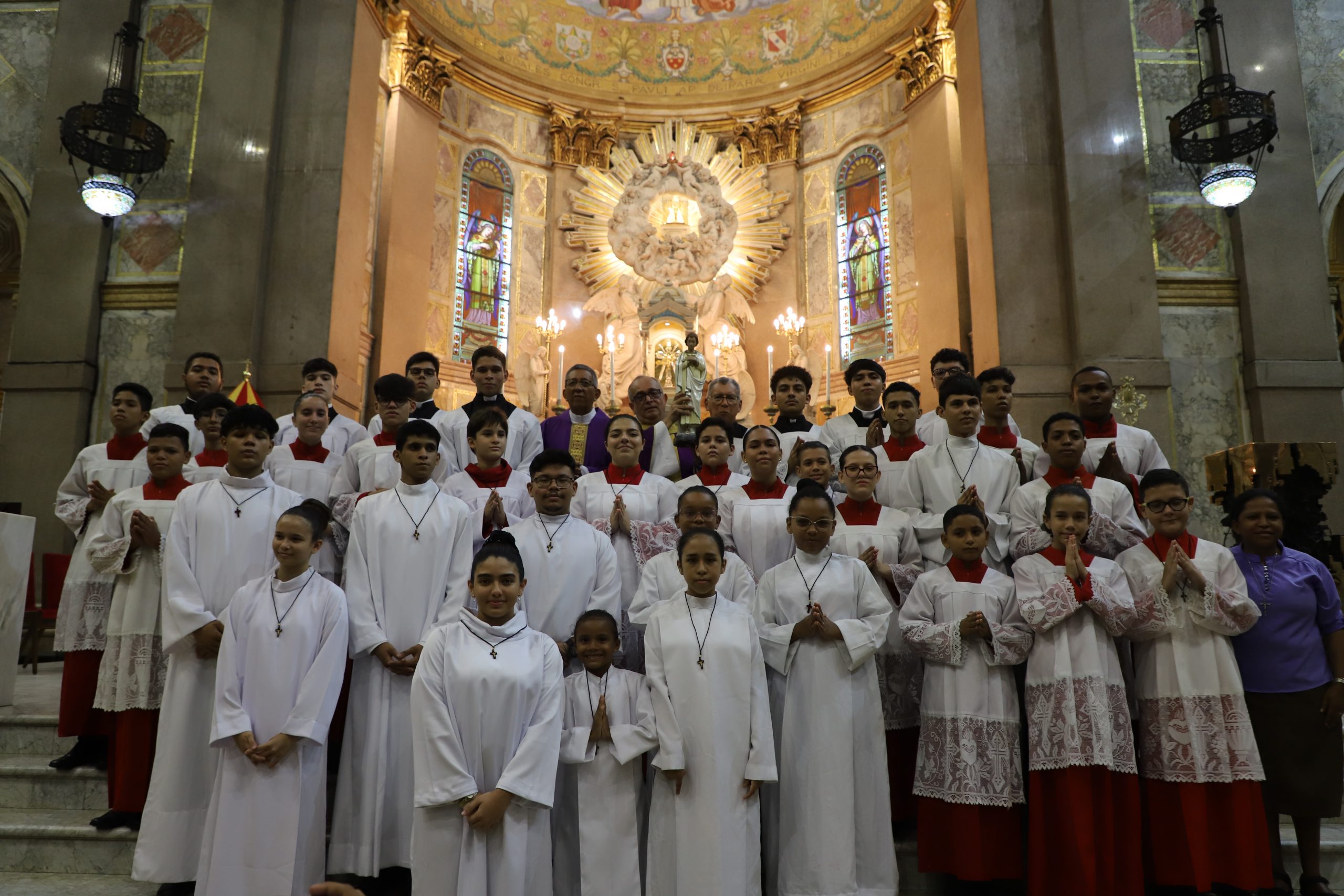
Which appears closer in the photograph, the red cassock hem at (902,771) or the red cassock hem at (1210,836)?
the red cassock hem at (1210,836)

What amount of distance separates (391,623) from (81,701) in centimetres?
191

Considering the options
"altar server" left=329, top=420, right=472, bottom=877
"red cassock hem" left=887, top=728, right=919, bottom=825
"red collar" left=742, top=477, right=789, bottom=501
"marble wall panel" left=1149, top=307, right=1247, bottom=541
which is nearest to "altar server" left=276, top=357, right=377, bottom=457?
"altar server" left=329, top=420, right=472, bottom=877

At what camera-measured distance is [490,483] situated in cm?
525

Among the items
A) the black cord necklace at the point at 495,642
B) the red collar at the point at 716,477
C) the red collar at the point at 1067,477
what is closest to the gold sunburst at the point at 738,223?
the red collar at the point at 716,477

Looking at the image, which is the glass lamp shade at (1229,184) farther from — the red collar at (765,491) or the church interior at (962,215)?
the red collar at (765,491)

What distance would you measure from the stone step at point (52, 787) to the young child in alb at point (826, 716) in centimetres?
339

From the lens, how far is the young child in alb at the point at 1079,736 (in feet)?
12.7

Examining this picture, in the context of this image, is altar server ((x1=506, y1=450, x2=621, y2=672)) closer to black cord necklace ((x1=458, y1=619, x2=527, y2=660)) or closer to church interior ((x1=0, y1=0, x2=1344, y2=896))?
black cord necklace ((x1=458, y1=619, x2=527, y2=660))

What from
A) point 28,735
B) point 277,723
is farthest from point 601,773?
point 28,735

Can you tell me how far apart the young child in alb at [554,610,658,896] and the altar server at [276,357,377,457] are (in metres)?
2.66

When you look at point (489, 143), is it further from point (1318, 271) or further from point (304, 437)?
point (1318, 271)

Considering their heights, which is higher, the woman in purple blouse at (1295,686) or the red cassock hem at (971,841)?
the woman in purple blouse at (1295,686)

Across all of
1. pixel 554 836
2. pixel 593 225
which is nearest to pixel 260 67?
pixel 593 225

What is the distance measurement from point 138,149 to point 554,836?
7636mm
